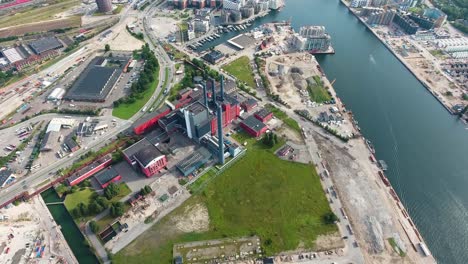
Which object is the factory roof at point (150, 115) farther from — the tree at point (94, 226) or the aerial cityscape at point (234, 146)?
the tree at point (94, 226)

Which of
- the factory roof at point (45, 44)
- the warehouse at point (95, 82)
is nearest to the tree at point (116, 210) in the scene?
the warehouse at point (95, 82)

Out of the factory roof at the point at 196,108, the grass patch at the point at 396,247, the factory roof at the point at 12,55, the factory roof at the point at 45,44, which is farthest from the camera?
the factory roof at the point at 45,44

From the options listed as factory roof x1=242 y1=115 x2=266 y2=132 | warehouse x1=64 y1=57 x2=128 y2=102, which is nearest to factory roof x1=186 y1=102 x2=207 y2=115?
factory roof x1=242 y1=115 x2=266 y2=132

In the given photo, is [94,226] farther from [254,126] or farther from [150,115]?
[254,126]

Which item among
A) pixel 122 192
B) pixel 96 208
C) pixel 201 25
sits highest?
pixel 201 25

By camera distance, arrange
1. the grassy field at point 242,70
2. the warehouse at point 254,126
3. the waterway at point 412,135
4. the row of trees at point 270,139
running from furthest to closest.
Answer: the grassy field at point 242,70 → the warehouse at point 254,126 → the row of trees at point 270,139 → the waterway at point 412,135

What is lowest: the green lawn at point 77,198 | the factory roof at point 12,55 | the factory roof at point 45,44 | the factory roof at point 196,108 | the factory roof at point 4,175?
the green lawn at point 77,198

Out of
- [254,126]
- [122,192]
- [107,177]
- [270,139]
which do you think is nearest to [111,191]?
[122,192]
